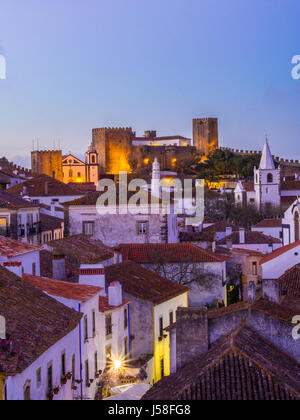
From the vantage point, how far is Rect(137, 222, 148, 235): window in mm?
36031

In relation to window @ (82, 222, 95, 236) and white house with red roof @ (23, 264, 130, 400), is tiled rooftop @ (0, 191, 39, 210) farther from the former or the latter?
white house with red roof @ (23, 264, 130, 400)

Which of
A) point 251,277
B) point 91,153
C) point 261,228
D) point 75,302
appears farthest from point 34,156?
point 75,302

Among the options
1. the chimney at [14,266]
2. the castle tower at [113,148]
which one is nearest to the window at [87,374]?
the chimney at [14,266]

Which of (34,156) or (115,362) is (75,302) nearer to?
(115,362)

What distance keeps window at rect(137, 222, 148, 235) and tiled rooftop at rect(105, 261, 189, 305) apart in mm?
9386

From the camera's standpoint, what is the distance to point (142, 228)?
36.1m

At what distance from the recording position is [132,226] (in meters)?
36.0

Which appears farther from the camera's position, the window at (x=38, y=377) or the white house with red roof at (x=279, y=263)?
the white house with red roof at (x=279, y=263)

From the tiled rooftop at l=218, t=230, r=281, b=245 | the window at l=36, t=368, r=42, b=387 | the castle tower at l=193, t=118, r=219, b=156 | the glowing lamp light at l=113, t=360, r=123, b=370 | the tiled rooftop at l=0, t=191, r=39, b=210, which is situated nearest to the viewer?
the window at l=36, t=368, r=42, b=387

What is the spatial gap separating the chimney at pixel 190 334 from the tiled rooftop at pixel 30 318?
2181mm

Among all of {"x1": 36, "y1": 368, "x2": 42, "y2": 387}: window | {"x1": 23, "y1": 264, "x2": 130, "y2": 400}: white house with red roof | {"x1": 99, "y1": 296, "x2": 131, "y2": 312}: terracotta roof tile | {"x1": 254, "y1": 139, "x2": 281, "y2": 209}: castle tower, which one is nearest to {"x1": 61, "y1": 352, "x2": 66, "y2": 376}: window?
{"x1": 23, "y1": 264, "x2": 130, "y2": 400}: white house with red roof

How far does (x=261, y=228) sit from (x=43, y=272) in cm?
4132

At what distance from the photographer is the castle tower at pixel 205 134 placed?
458ft

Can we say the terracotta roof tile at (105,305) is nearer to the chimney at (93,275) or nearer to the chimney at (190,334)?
the chimney at (93,275)
